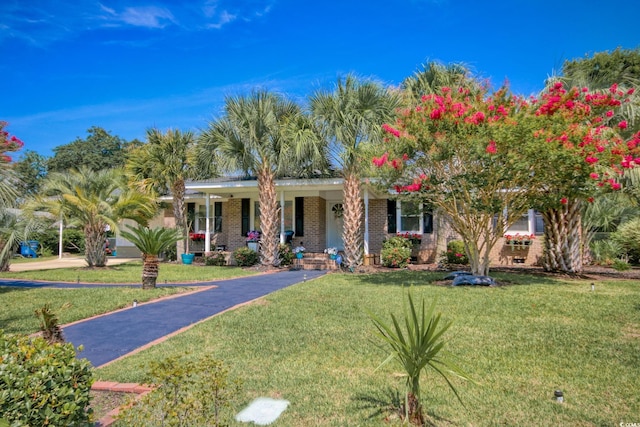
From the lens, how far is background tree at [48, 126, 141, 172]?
1748 inches

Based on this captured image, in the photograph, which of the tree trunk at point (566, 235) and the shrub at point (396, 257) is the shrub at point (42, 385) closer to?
the tree trunk at point (566, 235)

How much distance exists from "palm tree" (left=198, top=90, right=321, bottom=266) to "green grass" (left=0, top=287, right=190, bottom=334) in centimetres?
618

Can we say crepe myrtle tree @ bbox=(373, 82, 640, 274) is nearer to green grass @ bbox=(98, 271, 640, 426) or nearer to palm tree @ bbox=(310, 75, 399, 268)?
green grass @ bbox=(98, 271, 640, 426)

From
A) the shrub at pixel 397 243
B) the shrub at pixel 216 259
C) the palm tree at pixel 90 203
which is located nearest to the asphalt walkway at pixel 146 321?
the shrub at pixel 397 243

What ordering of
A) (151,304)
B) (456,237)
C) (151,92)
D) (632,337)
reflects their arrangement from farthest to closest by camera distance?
(151,92)
(456,237)
(151,304)
(632,337)

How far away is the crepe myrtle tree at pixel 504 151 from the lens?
9.30m

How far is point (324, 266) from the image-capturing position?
17.5 m

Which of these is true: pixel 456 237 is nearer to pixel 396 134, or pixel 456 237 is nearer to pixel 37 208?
pixel 396 134

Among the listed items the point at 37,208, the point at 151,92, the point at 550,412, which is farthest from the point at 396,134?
the point at 151,92

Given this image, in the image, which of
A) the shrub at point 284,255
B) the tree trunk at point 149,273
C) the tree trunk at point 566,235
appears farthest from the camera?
the shrub at point 284,255

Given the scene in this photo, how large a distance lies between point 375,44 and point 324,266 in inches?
385

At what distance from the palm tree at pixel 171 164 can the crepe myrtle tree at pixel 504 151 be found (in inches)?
497

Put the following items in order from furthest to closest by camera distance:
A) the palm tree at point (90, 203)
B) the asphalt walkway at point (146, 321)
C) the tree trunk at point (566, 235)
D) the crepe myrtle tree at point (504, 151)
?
the palm tree at point (90, 203), the tree trunk at point (566, 235), the crepe myrtle tree at point (504, 151), the asphalt walkway at point (146, 321)

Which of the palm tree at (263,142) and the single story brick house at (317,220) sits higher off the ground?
the palm tree at (263,142)
